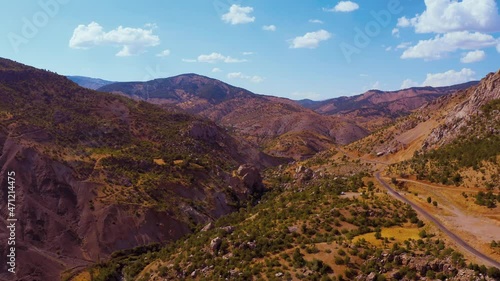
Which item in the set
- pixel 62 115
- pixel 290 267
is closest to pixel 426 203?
pixel 290 267

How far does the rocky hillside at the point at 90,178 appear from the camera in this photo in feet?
215

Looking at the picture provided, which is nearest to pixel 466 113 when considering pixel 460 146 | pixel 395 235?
pixel 460 146

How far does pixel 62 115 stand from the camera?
3937 inches

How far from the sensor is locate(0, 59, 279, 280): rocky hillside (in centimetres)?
6550

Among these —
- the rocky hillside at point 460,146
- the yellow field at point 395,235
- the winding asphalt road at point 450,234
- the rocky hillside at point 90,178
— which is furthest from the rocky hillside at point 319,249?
the rocky hillside at point 460,146

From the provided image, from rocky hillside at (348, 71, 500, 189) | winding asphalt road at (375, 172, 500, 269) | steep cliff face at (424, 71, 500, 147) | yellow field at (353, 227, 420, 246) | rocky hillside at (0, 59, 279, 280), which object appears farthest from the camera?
steep cliff face at (424, 71, 500, 147)

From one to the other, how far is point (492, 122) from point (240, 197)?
51.5 m

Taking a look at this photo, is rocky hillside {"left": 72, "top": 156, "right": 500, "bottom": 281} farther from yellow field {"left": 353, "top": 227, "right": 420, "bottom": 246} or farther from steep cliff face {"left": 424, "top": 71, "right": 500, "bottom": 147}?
steep cliff face {"left": 424, "top": 71, "right": 500, "bottom": 147}

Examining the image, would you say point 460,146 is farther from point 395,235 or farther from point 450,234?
point 395,235

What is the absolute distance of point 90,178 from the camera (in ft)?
254

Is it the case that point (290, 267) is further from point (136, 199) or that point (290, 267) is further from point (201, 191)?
point (201, 191)

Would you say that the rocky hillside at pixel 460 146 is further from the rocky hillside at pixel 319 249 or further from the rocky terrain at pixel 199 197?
the rocky hillside at pixel 319 249

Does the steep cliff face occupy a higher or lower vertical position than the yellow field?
higher

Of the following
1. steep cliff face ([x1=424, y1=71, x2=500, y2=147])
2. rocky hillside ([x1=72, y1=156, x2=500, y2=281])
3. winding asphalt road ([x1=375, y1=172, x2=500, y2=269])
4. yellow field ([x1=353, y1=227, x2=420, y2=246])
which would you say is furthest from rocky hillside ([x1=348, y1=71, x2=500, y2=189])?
yellow field ([x1=353, y1=227, x2=420, y2=246])
